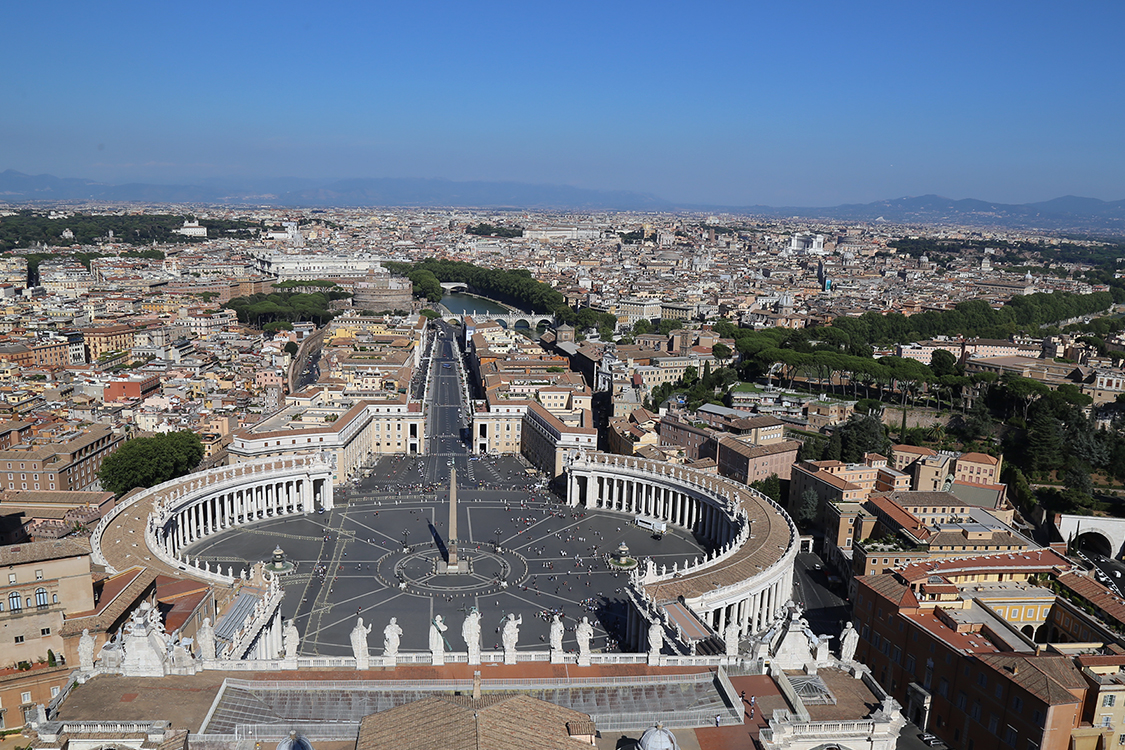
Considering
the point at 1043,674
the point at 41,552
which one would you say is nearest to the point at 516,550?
the point at 41,552

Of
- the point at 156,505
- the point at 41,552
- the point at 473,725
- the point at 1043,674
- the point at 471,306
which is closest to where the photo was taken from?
the point at 473,725

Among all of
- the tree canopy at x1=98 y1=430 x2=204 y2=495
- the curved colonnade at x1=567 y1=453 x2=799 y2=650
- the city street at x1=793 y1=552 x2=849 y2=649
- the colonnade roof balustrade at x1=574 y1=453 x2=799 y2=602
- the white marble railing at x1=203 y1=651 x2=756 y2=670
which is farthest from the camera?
the tree canopy at x1=98 y1=430 x2=204 y2=495

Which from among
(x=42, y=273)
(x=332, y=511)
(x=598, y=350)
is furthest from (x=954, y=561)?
(x=42, y=273)

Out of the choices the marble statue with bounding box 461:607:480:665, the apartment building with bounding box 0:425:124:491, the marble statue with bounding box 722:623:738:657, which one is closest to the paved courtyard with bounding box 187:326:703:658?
the marble statue with bounding box 461:607:480:665

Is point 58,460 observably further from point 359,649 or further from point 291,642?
point 359,649

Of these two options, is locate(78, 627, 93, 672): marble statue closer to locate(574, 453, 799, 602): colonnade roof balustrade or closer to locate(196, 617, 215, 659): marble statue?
locate(196, 617, 215, 659): marble statue

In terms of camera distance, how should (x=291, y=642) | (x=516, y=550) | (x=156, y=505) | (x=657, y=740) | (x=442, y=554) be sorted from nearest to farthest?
(x=657, y=740), (x=291, y=642), (x=156, y=505), (x=442, y=554), (x=516, y=550)

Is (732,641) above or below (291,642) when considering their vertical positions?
above
